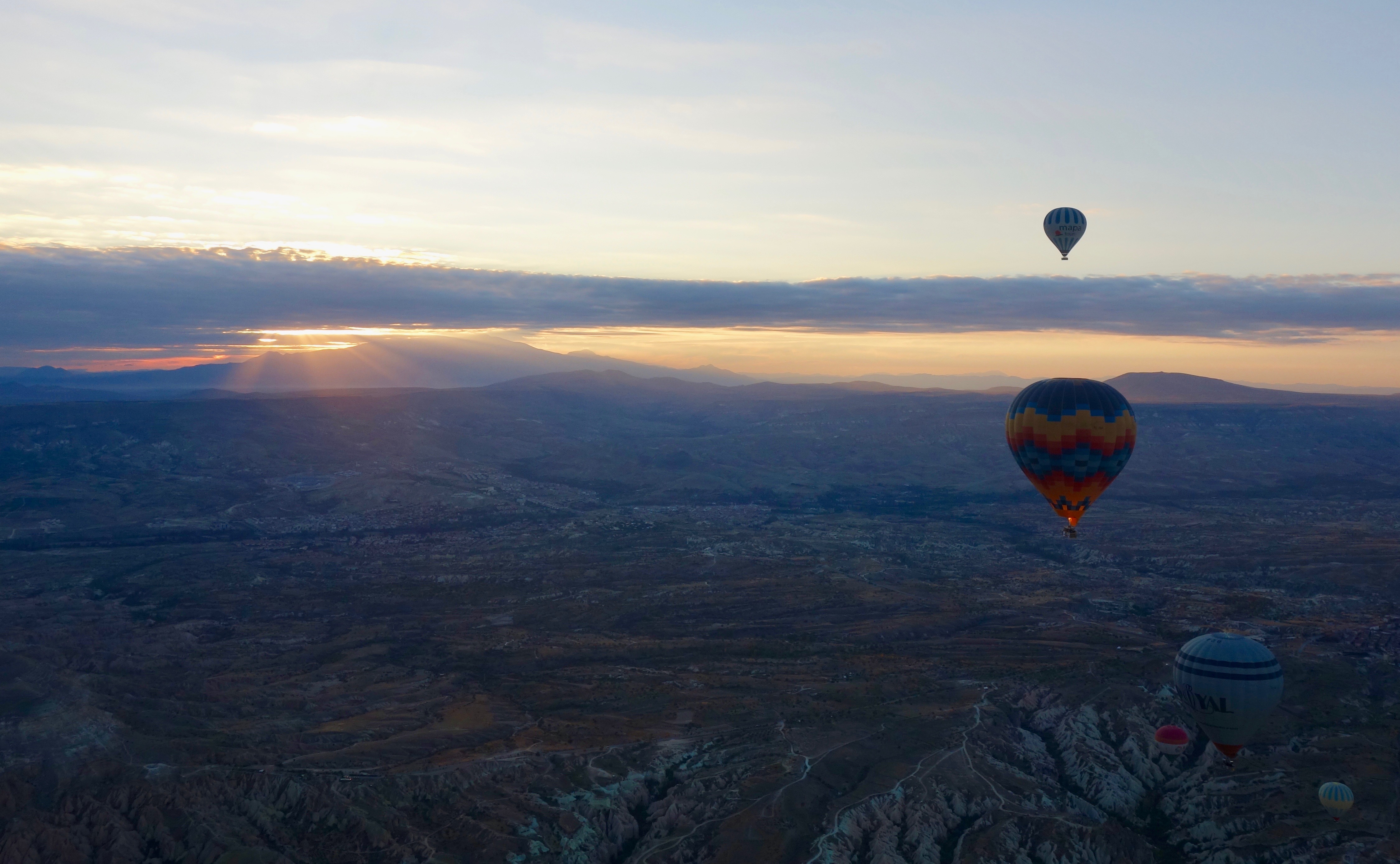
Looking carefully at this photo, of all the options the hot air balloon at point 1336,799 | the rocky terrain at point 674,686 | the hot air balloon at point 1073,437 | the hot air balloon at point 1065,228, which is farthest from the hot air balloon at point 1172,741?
the hot air balloon at point 1065,228

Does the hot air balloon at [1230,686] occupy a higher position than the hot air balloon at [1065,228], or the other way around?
the hot air balloon at [1065,228]

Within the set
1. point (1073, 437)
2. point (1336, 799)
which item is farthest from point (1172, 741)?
point (1073, 437)

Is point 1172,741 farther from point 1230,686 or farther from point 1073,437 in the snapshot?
point 1073,437

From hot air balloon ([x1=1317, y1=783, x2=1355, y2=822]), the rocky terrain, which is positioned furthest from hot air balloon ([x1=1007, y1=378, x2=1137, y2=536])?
hot air balloon ([x1=1317, y1=783, x2=1355, y2=822])

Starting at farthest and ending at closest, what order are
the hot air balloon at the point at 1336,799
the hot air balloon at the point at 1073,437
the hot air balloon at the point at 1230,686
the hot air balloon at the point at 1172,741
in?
1. the hot air balloon at the point at 1073,437
2. the hot air balloon at the point at 1172,741
3. the hot air balloon at the point at 1230,686
4. the hot air balloon at the point at 1336,799

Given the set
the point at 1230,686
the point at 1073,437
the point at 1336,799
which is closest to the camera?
the point at 1336,799

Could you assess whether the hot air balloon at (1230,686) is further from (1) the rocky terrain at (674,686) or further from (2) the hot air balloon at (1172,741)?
(2) the hot air balloon at (1172,741)

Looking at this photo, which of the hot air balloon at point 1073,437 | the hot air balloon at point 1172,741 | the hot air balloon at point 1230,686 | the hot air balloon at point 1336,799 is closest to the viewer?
the hot air balloon at point 1336,799
